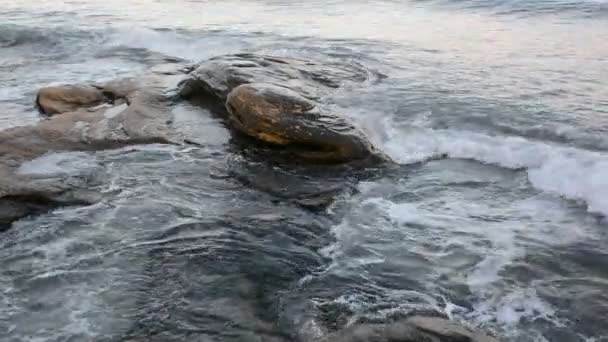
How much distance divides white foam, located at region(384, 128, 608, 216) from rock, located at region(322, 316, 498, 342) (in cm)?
267

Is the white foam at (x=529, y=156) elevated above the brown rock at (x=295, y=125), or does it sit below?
below

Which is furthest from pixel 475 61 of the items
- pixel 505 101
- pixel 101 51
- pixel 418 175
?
pixel 101 51

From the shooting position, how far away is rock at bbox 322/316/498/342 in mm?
3695

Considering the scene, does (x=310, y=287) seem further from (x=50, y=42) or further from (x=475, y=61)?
(x=50, y=42)

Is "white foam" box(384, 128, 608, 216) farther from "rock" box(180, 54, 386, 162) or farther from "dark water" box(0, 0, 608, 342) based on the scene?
"rock" box(180, 54, 386, 162)

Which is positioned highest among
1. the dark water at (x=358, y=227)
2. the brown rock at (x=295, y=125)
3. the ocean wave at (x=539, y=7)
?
the ocean wave at (x=539, y=7)

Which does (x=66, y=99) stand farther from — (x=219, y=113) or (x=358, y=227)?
(x=358, y=227)

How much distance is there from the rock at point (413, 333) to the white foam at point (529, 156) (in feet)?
8.75

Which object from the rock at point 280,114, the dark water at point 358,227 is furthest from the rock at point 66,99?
the rock at point 280,114

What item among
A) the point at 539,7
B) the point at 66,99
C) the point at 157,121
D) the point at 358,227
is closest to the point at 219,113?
the point at 157,121

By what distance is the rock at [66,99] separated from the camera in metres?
8.62

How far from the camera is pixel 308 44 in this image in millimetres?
13680

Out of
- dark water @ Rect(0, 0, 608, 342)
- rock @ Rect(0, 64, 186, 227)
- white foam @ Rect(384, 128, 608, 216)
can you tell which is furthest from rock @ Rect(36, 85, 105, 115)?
white foam @ Rect(384, 128, 608, 216)

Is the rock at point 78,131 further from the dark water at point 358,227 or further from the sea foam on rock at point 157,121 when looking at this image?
the dark water at point 358,227
